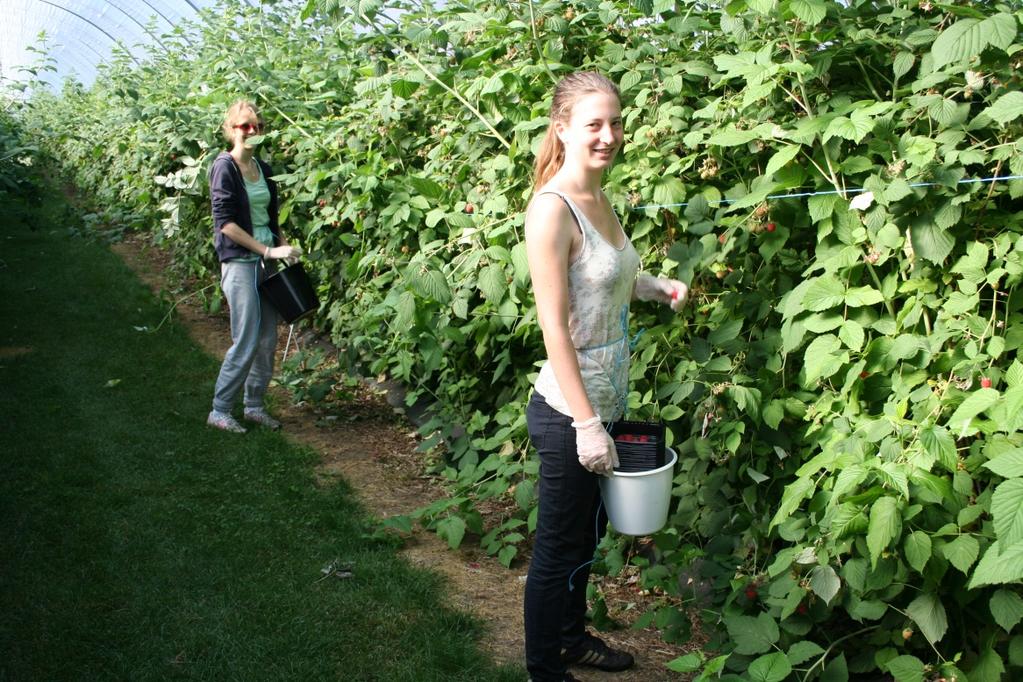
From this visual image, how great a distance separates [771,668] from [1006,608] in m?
0.54

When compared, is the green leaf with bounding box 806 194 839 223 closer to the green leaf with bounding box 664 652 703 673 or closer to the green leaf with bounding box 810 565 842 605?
the green leaf with bounding box 810 565 842 605

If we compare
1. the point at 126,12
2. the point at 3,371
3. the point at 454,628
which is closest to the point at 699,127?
the point at 454,628

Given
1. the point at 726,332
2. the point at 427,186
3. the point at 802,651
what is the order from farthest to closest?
the point at 427,186 → the point at 726,332 → the point at 802,651

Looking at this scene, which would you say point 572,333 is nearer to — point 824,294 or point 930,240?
point 824,294

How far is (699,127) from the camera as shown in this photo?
3.24m

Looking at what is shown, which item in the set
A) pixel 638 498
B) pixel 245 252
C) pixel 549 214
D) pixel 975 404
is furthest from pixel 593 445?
pixel 245 252

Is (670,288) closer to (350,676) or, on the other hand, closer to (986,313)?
(986,313)

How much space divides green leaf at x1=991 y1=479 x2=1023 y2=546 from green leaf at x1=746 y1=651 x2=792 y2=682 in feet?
2.02

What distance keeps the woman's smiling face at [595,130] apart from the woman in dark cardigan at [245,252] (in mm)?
2865

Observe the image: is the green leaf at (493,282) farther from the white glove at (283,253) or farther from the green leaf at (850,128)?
the white glove at (283,253)

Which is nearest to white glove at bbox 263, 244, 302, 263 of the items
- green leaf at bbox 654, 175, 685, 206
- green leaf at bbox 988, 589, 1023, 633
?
green leaf at bbox 654, 175, 685, 206

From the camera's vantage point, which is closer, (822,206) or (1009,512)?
(1009,512)

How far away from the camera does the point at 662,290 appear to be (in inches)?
109

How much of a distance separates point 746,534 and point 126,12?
1817 centimetres
